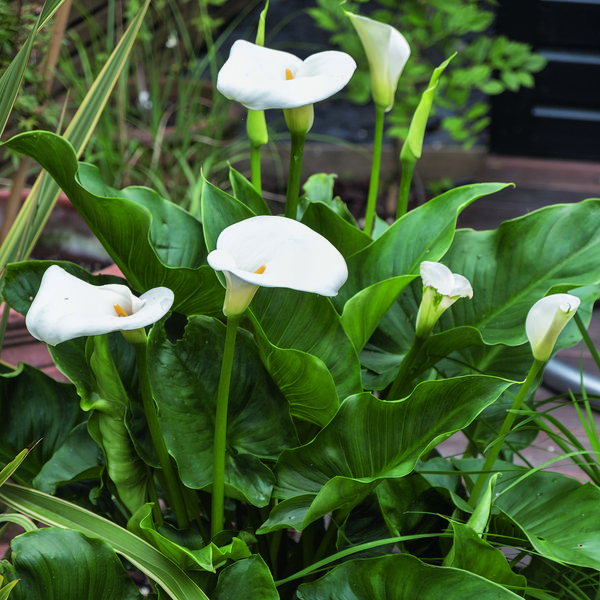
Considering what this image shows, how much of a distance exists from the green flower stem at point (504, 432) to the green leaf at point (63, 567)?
0.28 meters

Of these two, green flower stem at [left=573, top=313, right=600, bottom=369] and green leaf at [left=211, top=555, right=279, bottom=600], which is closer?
green leaf at [left=211, top=555, right=279, bottom=600]

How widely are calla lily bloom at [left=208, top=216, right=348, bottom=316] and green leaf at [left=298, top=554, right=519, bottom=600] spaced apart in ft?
0.70

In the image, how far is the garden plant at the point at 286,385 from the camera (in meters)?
0.49

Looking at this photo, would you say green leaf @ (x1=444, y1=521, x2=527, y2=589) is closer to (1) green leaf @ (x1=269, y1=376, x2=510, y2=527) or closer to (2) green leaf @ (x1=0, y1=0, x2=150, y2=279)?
(1) green leaf @ (x1=269, y1=376, x2=510, y2=527)

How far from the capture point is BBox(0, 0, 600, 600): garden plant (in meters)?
0.49

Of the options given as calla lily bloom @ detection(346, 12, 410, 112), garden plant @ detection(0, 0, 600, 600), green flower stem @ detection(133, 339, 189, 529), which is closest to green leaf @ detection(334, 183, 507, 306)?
garden plant @ detection(0, 0, 600, 600)

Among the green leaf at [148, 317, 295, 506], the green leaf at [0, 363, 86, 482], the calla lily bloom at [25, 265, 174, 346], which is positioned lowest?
the green leaf at [0, 363, 86, 482]

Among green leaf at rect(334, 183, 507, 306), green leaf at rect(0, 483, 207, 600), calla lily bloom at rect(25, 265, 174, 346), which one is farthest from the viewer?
green leaf at rect(334, 183, 507, 306)

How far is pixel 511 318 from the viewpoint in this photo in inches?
25.6

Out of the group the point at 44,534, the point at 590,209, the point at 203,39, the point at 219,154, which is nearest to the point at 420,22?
the point at 219,154

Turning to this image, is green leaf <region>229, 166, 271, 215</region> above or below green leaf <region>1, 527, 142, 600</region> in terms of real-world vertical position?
above

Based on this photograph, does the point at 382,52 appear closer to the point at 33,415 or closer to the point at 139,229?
the point at 139,229

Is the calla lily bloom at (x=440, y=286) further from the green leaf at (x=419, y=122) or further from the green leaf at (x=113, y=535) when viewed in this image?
the green leaf at (x=113, y=535)

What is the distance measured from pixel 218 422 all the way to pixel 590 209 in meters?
0.39
